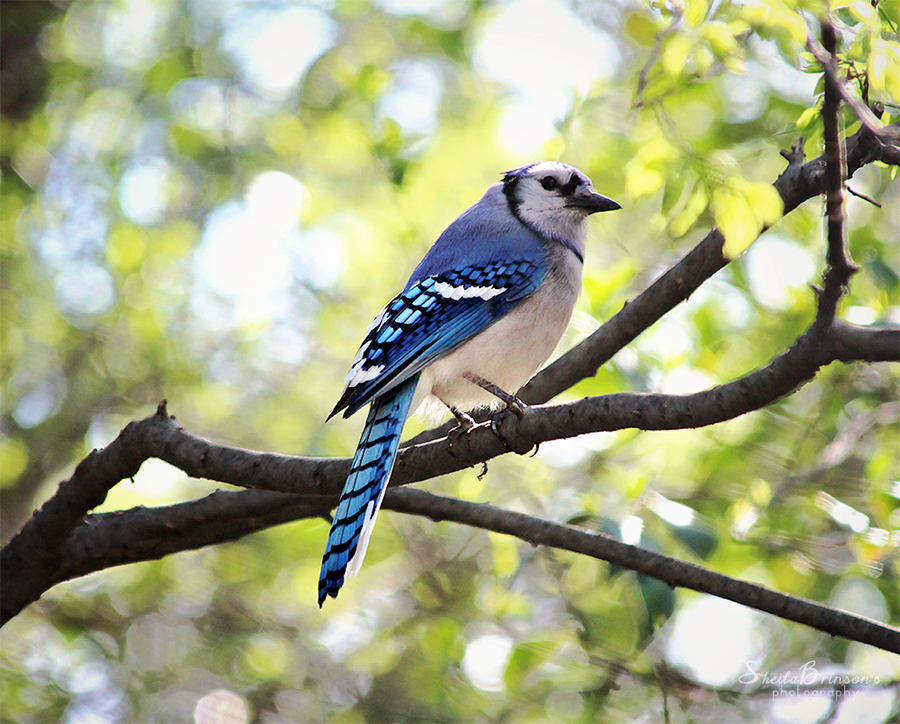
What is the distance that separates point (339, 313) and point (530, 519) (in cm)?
231

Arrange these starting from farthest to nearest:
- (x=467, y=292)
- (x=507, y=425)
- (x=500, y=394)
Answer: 1. (x=467, y=292)
2. (x=500, y=394)
3. (x=507, y=425)

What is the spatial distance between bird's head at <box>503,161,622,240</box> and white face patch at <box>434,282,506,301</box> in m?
0.44

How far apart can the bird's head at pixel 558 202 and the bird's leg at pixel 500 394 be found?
29.0 inches

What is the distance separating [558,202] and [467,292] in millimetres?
651

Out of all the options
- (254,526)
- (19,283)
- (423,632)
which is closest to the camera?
(254,526)

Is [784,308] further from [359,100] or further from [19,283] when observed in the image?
[19,283]

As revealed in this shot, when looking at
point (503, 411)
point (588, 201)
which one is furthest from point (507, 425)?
point (588, 201)

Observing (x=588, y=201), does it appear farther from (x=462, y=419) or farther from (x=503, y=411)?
(x=503, y=411)

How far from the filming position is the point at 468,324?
9.30ft

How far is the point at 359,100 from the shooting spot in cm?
381

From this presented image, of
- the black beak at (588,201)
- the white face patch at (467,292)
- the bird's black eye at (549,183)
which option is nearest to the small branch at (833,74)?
the white face patch at (467,292)

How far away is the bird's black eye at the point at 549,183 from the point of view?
3367mm

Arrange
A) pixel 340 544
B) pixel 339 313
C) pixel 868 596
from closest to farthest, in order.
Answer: pixel 340 544, pixel 868 596, pixel 339 313

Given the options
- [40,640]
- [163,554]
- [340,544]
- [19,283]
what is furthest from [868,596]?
[19,283]
